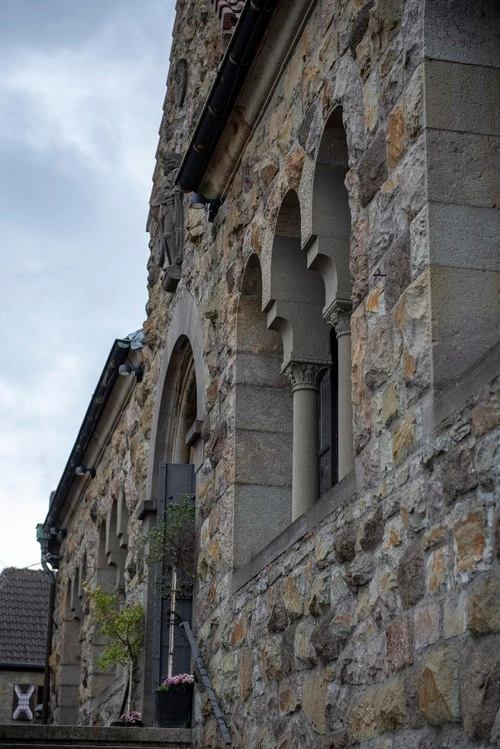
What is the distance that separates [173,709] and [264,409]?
223 centimetres

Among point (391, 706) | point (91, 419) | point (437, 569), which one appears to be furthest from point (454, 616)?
point (91, 419)

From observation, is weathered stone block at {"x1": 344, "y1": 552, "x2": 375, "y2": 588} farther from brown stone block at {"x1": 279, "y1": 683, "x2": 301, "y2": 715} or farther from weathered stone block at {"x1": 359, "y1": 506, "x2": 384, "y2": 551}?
brown stone block at {"x1": 279, "y1": 683, "x2": 301, "y2": 715}

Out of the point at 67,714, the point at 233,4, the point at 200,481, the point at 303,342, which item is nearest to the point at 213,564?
the point at 200,481

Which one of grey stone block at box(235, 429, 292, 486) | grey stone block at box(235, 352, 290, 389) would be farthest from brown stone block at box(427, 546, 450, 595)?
grey stone block at box(235, 352, 290, 389)

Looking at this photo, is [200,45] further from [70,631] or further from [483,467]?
[70,631]

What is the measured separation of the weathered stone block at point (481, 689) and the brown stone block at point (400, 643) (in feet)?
1.75

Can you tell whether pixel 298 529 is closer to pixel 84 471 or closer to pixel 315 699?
pixel 315 699

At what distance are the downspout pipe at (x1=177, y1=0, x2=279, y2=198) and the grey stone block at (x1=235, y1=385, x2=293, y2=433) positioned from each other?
5.86 ft

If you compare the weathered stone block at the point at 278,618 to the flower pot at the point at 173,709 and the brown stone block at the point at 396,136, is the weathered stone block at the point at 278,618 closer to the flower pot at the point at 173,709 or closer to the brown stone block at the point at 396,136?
the flower pot at the point at 173,709

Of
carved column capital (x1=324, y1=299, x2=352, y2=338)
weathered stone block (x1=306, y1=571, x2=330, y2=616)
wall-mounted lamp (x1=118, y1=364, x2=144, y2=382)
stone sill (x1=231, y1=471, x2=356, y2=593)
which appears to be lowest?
weathered stone block (x1=306, y1=571, x2=330, y2=616)

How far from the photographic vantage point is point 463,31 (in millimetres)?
5082

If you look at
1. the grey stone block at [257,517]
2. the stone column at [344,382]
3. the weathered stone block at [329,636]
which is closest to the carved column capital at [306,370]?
the stone column at [344,382]

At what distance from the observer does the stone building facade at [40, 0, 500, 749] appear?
428 cm

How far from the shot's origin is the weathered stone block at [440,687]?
4.02 metres
